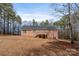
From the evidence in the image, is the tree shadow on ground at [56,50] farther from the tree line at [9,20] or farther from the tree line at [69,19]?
the tree line at [9,20]

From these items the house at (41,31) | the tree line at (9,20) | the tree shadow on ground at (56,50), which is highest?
the tree line at (9,20)

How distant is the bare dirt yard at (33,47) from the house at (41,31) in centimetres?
4

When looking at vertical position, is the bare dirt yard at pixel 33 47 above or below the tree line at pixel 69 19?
below

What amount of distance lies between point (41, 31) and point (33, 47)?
0.19 metres

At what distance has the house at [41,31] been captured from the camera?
4523mm

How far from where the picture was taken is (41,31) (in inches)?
178

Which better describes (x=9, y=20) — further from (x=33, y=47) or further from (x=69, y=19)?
(x=69, y=19)

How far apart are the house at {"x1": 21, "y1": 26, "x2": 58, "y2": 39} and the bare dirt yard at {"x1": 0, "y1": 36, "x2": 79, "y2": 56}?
4 cm

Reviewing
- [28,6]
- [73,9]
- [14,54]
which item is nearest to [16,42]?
[14,54]

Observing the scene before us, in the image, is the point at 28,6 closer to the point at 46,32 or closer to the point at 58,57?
the point at 46,32

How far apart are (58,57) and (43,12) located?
1.64ft

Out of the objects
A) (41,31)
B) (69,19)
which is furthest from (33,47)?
(69,19)

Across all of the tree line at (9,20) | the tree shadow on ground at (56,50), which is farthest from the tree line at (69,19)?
the tree line at (9,20)

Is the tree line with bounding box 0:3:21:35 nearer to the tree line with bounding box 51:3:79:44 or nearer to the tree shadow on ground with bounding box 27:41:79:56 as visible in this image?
the tree shadow on ground with bounding box 27:41:79:56
